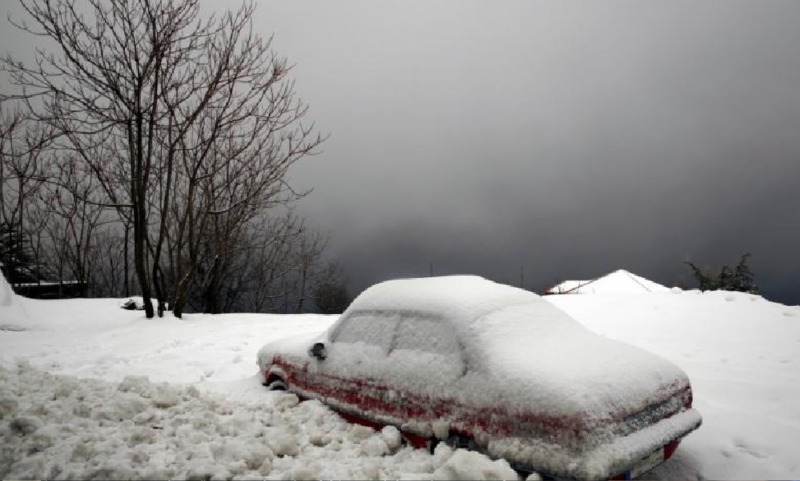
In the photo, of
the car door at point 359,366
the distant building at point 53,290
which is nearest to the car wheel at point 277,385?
the car door at point 359,366

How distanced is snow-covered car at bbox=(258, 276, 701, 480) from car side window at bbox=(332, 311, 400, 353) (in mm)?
13

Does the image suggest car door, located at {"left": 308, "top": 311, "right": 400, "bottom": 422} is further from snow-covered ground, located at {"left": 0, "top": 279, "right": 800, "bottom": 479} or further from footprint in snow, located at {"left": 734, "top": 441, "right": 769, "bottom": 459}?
footprint in snow, located at {"left": 734, "top": 441, "right": 769, "bottom": 459}

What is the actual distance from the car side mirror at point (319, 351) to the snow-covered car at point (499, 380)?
1 centimetres

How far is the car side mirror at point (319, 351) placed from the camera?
4.62 m

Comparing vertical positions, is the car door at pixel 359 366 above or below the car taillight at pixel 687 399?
above

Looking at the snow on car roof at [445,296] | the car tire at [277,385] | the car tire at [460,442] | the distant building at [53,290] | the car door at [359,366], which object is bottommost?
the car tire at [460,442]

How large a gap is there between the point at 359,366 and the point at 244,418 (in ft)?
3.77

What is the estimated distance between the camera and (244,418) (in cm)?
408

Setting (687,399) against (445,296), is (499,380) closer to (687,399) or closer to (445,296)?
(445,296)

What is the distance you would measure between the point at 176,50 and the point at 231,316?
7294 mm

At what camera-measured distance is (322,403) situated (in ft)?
14.9

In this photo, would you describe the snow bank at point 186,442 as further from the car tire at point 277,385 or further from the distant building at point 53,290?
the distant building at point 53,290

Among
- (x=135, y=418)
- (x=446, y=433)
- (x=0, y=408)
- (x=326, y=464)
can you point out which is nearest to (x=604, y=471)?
(x=446, y=433)

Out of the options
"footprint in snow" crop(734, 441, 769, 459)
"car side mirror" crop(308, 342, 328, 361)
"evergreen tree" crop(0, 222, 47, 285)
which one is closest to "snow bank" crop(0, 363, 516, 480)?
"car side mirror" crop(308, 342, 328, 361)
